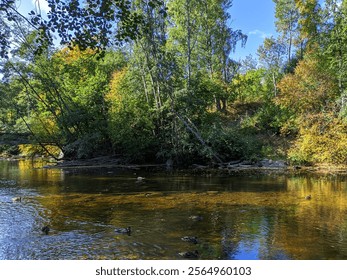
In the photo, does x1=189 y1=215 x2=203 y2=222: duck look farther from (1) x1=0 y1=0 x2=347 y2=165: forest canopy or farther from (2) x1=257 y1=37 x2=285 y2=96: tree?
(2) x1=257 y1=37 x2=285 y2=96: tree

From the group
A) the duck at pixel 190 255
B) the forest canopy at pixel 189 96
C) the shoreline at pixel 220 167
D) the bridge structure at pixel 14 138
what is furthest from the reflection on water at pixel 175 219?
the bridge structure at pixel 14 138

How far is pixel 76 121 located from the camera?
27.8 meters

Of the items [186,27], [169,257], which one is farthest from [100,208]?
[186,27]

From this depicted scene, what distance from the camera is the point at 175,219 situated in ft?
33.0

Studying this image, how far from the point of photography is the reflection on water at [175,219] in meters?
7.41

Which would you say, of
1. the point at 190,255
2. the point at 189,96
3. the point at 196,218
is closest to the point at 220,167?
the point at 189,96

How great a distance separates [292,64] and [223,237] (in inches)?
1190

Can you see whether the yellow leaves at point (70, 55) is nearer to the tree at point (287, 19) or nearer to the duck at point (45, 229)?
the tree at point (287, 19)

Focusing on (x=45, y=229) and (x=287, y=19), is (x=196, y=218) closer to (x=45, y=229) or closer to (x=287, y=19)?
(x=45, y=229)

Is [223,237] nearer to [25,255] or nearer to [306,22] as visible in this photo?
[25,255]

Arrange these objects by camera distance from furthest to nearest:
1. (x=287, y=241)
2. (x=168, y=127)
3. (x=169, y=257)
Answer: (x=168, y=127), (x=287, y=241), (x=169, y=257)

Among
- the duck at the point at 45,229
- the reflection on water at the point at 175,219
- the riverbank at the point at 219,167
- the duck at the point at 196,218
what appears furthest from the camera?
the riverbank at the point at 219,167

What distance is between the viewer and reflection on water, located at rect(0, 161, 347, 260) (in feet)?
24.3

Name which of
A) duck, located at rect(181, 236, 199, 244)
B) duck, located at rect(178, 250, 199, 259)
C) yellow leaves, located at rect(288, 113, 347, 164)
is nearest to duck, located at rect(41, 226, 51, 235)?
duck, located at rect(181, 236, 199, 244)
